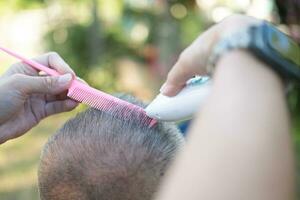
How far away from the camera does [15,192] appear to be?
542 cm

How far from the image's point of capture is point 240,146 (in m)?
0.75

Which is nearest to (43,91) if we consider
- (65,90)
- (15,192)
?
(65,90)

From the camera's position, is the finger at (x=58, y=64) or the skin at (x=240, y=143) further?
the finger at (x=58, y=64)

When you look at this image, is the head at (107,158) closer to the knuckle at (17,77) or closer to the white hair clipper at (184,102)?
the white hair clipper at (184,102)

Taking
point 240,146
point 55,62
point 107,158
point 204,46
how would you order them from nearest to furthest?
point 240,146 → point 204,46 → point 107,158 → point 55,62

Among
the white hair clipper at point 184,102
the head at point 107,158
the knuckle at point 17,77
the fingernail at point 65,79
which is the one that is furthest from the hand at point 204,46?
the knuckle at point 17,77

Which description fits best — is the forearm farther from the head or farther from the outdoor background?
the outdoor background

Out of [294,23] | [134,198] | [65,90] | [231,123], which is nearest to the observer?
[231,123]

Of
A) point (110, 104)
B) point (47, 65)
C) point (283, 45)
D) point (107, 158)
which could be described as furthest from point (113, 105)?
point (283, 45)

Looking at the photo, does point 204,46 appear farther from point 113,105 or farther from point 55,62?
point 55,62

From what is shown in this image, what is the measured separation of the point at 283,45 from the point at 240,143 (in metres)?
0.17

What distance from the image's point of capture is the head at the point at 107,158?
1.24m

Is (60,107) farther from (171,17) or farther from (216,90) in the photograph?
(171,17)

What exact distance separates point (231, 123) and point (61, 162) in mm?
637
